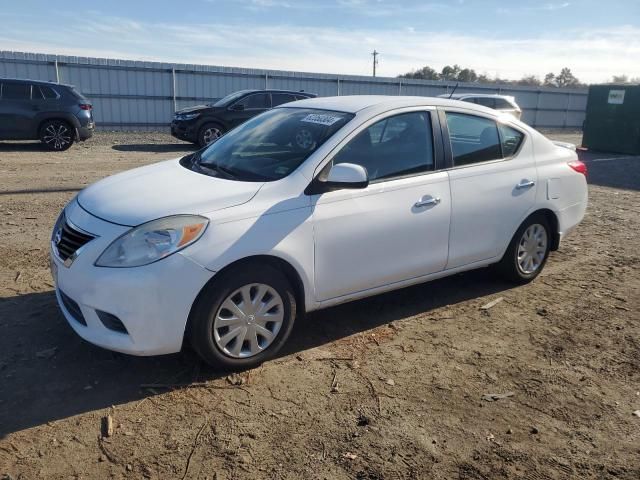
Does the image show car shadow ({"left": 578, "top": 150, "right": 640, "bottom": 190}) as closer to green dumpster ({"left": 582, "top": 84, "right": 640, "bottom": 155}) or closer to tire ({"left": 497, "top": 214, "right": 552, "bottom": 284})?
green dumpster ({"left": 582, "top": 84, "right": 640, "bottom": 155})

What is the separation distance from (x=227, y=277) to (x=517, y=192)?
2.77 m

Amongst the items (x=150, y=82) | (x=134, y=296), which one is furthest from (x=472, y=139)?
(x=150, y=82)

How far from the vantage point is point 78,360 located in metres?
3.76

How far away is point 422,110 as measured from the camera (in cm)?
454

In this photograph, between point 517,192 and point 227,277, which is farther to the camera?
point 517,192

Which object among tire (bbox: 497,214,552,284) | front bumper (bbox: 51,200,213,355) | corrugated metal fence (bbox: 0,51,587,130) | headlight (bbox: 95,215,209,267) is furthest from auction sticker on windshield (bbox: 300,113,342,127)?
corrugated metal fence (bbox: 0,51,587,130)

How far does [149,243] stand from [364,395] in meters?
1.55

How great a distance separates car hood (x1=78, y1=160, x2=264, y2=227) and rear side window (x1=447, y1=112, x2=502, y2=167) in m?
1.79

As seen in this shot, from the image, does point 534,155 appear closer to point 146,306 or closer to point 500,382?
point 500,382

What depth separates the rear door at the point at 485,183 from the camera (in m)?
4.60

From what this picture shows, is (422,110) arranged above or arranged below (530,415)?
above

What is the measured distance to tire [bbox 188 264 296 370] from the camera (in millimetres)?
3426

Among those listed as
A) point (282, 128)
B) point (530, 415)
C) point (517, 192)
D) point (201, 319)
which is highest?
point (282, 128)

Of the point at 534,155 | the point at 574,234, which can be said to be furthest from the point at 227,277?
the point at 574,234
